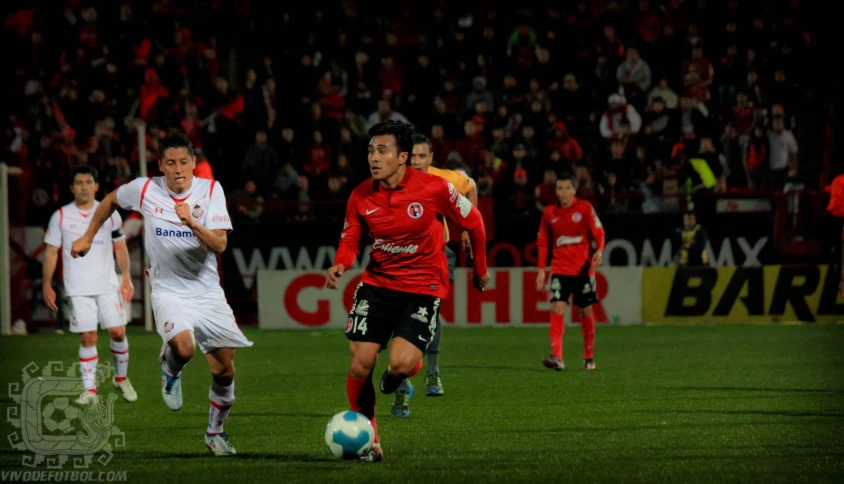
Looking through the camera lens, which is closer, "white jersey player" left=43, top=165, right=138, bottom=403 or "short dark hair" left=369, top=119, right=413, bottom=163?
"short dark hair" left=369, top=119, right=413, bottom=163

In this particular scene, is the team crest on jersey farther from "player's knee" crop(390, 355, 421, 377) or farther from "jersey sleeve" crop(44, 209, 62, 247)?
"jersey sleeve" crop(44, 209, 62, 247)

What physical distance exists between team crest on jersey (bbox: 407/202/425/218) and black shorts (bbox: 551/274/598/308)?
6.11 metres

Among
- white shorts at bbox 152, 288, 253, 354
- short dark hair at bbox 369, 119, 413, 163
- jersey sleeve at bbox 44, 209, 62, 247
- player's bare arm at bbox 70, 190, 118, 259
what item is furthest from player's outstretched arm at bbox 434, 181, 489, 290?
jersey sleeve at bbox 44, 209, 62, 247

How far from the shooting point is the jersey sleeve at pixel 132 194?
307 inches

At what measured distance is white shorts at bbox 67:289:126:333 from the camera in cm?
1092

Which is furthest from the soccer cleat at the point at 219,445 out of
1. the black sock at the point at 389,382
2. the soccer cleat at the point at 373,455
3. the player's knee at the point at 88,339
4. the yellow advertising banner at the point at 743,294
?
the yellow advertising banner at the point at 743,294

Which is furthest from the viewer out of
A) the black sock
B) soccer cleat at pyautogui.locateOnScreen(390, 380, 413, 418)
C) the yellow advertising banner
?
the yellow advertising banner

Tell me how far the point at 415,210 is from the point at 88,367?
15.9 ft

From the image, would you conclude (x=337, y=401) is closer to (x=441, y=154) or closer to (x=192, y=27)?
(x=441, y=154)

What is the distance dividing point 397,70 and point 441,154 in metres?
3.14

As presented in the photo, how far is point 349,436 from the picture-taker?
22.8 ft

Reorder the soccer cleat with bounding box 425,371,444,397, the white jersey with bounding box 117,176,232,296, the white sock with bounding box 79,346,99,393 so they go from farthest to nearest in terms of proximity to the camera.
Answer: the soccer cleat with bounding box 425,371,444,397 < the white sock with bounding box 79,346,99,393 < the white jersey with bounding box 117,176,232,296

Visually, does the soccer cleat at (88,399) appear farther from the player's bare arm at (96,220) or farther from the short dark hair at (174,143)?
the short dark hair at (174,143)

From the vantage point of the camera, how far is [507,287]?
62.1 feet
